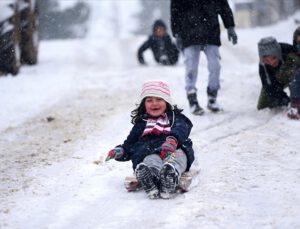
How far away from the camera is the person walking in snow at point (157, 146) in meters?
3.29

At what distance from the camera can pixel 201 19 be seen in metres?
5.98

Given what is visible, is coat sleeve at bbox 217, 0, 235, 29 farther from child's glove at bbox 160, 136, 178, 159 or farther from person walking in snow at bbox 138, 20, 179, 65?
person walking in snow at bbox 138, 20, 179, 65

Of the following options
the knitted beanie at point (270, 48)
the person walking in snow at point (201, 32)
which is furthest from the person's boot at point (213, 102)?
the knitted beanie at point (270, 48)

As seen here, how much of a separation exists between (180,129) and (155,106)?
338 mm

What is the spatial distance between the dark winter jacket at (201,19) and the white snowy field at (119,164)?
102 centimetres

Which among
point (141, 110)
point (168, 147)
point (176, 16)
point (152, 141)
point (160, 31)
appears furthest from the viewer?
point (160, 31)

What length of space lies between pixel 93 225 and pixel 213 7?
4.00 metres

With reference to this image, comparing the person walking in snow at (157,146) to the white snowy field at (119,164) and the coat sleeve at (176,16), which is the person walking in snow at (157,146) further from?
the coat sleeve at (176,16)

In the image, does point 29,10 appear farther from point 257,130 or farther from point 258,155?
point 258,155

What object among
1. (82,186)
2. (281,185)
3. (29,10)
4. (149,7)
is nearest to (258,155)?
(281,185)

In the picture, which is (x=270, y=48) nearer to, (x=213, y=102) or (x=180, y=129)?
(x=213, y=102)

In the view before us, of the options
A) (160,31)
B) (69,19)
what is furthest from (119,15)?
(160,31)

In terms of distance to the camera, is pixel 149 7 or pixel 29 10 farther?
pixel 149 7

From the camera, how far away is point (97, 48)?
57.5 ft
